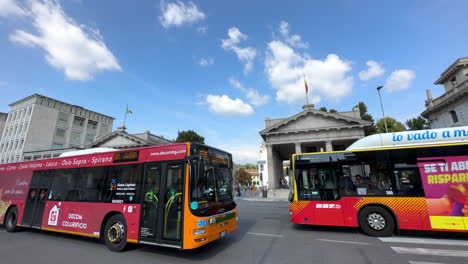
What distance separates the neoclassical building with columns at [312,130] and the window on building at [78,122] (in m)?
45.6

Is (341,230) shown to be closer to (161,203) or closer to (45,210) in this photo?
(161,203)

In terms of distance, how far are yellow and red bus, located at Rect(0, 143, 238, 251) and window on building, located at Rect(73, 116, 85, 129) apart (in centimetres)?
5084

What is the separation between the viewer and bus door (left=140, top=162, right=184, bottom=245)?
5.12 m

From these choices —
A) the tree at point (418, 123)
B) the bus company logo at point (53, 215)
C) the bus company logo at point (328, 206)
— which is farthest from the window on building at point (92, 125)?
the tree at point (418, 123)

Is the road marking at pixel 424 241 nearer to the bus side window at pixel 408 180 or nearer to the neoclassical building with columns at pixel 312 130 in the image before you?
the bus side window at pixel 408 180

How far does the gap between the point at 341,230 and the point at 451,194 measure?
3.57 meters

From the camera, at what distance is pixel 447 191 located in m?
6.43

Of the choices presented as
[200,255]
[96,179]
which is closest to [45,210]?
[96,179]

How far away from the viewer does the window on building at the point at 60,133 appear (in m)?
45.6

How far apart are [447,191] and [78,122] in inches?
2454

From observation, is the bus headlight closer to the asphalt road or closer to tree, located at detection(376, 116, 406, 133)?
the asphalt road

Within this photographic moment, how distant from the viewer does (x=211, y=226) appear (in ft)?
17.0

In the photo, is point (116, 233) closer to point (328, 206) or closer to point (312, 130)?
point (328, 206)

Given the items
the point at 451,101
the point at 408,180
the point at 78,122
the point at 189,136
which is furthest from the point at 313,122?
the point at 78,122
